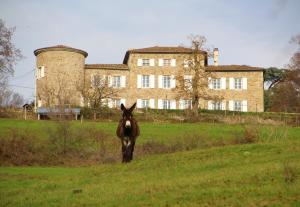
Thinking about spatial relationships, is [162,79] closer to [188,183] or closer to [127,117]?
[127,117]

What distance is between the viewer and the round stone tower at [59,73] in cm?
6988

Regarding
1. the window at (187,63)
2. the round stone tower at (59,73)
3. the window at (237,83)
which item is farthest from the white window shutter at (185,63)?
the round stone tower at (59,73)

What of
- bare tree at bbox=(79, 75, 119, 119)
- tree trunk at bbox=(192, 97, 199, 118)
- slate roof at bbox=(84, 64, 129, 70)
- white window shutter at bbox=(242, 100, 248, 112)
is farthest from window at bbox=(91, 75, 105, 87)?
white window shutter at bbox=(242, 100, 248, 112)

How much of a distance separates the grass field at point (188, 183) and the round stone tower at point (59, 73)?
171ft

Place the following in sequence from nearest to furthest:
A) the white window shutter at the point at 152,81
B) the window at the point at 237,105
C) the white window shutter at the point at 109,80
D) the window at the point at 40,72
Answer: the window at the point at 40,72 → the white window shutter at the point at 109,80 → the white window shutter at the point at 152,81 → the window at the point at 237,105

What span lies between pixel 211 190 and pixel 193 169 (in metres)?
4.13

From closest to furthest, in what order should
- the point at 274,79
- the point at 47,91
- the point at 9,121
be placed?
the point at 9,121
the point at 47,91
the point at 274,79

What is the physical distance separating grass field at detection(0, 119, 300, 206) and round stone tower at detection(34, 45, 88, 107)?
52.2 meters

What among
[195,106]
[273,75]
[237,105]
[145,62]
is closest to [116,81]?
[145,62]

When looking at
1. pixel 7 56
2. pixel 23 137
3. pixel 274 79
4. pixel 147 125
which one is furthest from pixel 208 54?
pixel 274 79

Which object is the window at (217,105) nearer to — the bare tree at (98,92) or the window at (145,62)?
the window at (145,62)

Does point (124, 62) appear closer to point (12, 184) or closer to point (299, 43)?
point (299, 43)

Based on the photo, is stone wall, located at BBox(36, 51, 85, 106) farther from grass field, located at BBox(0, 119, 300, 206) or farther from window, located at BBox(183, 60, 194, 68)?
grass field, located at BBox(0, 119, 300, 206)

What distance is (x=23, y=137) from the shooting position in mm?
36812
